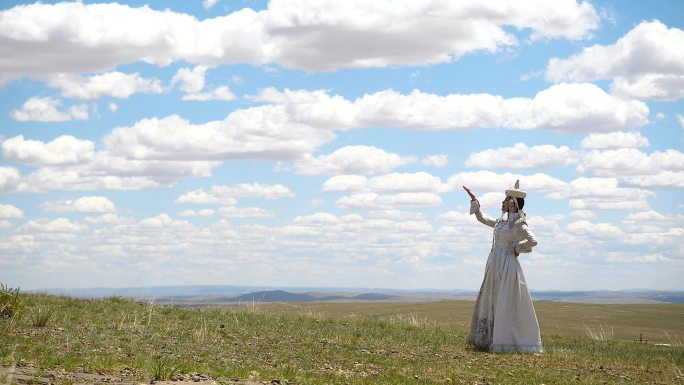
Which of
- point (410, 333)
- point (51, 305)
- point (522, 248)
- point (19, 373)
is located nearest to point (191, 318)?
point (51, 305)

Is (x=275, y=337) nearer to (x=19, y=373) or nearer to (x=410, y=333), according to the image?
(x=410, y=333)

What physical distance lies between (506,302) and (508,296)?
0.51ft

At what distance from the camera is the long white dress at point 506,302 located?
19.0m

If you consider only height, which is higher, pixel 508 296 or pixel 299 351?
pixel 508 296

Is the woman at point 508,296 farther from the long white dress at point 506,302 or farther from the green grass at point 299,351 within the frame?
the green grass at point 299,351

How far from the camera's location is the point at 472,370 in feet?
51.4

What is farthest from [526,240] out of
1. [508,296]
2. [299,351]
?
[299,351]

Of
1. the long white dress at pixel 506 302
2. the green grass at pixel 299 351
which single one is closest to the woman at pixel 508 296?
the long white dress at pixel 506 302

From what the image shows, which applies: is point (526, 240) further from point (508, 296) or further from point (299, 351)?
point (299, 351)

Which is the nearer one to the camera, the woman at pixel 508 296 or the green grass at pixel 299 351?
the green grass at pixel 299 351

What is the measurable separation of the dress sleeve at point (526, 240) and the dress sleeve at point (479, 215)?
105cm

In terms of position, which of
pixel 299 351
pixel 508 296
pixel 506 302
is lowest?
pixel 299 351

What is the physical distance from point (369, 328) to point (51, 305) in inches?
334

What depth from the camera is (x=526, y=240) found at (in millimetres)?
19266
